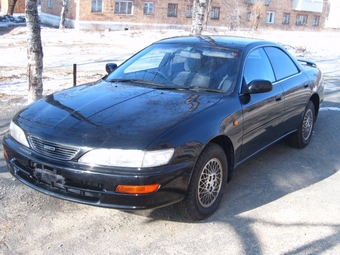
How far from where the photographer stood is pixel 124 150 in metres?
3.43

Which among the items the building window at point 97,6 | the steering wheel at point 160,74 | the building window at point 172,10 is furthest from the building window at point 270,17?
the steering wheel at point 160,74

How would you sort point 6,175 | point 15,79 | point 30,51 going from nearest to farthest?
point 6,175 → point 30,51 → point 15,79

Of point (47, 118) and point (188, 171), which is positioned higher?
point (47, 118)

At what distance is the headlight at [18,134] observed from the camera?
389 centimetres

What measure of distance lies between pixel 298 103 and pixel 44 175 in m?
3.48

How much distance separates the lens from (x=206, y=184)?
3.99m

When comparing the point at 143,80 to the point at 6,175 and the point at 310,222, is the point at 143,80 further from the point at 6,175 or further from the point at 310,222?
the point at 310,222

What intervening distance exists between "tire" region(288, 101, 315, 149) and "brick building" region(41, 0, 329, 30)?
1055 inches

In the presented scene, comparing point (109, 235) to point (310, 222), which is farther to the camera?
point (310, 222)

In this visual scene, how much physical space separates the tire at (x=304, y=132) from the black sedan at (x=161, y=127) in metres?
0.52

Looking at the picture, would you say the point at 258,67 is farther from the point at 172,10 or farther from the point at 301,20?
the point at 301,20

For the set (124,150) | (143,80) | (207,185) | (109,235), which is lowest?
(109,235)

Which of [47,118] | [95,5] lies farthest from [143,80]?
[95,5]

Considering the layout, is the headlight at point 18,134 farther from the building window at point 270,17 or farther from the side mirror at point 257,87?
the building window at point 270,17
